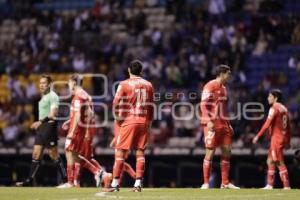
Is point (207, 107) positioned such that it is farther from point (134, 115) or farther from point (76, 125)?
point (76, 125)

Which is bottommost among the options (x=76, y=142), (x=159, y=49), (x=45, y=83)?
(x=76, y=142)

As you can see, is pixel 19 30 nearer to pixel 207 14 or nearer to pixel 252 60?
pixel 207 14

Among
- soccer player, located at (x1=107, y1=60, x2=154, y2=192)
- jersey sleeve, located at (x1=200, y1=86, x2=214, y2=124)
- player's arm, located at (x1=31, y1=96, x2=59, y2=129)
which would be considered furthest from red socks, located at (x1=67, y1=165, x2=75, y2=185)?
soccer player, located at (x1=107, y1=60, x2=154, y2=192)

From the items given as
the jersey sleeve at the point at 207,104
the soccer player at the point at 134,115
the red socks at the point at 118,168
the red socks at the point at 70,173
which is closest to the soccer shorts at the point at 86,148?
the red socks at the point at 70,173

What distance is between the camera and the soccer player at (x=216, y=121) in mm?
18875

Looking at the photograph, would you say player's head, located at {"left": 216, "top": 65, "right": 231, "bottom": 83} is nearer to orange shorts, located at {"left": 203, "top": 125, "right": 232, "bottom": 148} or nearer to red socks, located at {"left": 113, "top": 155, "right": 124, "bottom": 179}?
orange shorts, located at {"left": 203, "top": 125, "right": 232, "bottom": 148}

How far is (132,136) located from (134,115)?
1.21 feet

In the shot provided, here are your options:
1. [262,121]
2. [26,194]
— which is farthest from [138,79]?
[262,121]

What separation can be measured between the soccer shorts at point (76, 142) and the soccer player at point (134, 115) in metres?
3.23

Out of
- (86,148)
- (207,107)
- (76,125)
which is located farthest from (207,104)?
(86,148)

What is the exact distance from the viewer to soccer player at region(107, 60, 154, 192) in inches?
660

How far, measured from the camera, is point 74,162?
20.4 meters

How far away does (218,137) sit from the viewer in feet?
62.8

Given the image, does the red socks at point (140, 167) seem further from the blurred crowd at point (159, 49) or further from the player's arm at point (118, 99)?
the blurred crowd at point (159, 49)
